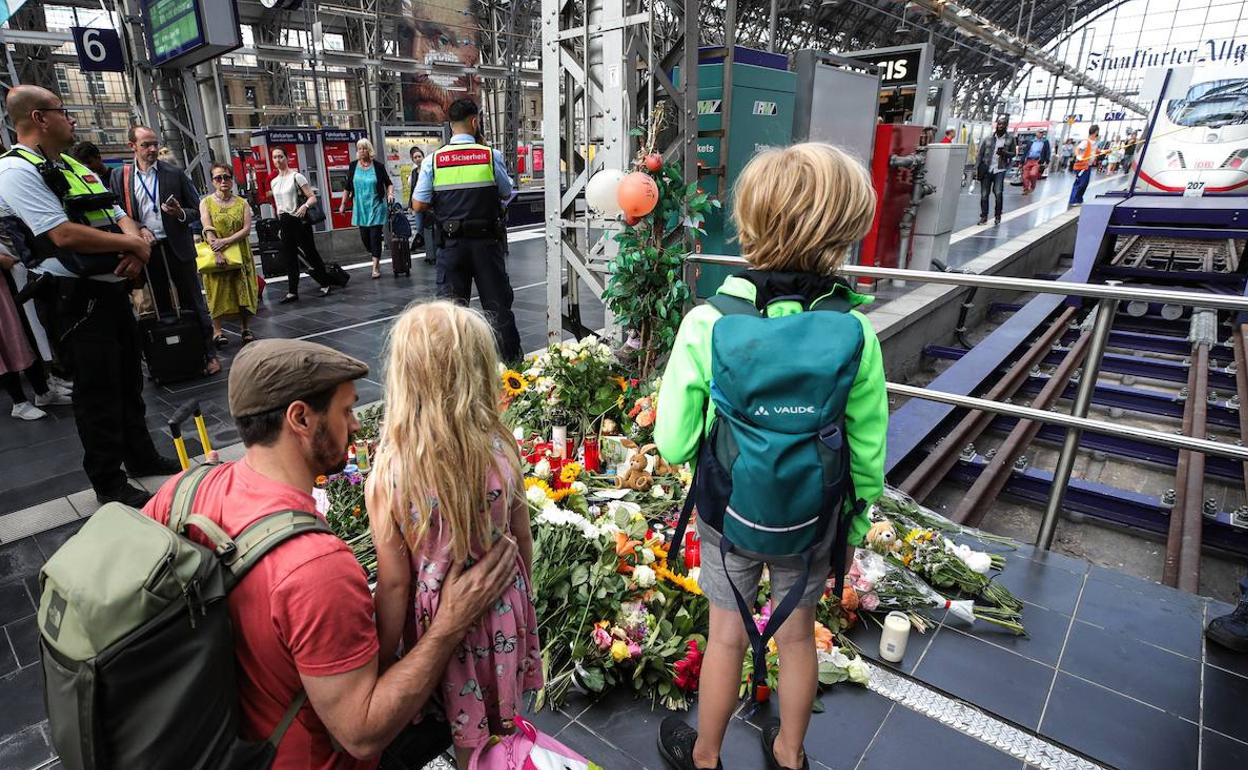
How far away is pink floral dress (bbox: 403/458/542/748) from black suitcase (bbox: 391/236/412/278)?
8510mm

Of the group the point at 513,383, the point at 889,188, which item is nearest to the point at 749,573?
the point at 513,383

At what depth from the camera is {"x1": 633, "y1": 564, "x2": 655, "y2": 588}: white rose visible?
2377 millimetres

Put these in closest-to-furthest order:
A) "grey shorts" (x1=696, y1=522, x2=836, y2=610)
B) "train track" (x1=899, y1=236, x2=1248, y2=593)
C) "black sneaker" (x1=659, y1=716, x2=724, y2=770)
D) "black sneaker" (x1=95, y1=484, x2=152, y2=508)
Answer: "grey shorts" (x1=696, y1=522, x2=836, y2=610) < "black sneaker" (x1=659, y1=716, x2=724, y2=770) < "black sneaker" (x1=95, y1=484, x2=152, y2=508) < "train track" (x1=899, y1=236, x2=1248, y2=593)

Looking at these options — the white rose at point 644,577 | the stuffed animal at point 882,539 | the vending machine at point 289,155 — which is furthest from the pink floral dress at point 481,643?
the vending machine at point 289,155

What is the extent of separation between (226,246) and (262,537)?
5797 millimetres

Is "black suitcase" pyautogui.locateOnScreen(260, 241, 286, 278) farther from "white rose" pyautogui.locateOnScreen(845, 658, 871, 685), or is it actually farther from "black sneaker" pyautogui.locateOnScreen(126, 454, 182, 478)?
"white rose" pyautogui.locateOnScreen(845, 658, 871, 685)

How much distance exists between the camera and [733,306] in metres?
1.41

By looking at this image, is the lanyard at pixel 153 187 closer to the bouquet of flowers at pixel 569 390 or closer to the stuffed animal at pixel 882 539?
the bouquet of flowers at pixel 569 390

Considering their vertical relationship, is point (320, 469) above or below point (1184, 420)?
above

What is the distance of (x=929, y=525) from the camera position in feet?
9.75

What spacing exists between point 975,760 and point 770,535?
3.76ft

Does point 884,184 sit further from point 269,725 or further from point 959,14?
point 959,14

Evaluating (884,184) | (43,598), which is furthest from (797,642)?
(884,184)

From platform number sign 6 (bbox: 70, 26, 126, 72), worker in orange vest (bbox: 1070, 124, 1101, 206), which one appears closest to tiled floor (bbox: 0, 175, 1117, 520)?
platform number sign 6 (bbox: 70, 26, 126, 72)
